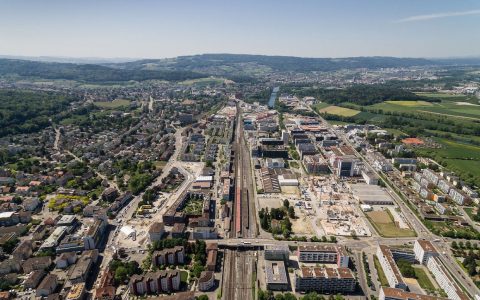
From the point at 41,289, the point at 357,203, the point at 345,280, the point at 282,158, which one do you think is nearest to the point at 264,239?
the point at 345,280

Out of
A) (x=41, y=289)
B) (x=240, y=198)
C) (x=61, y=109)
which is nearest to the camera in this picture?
(x=41, y=289)

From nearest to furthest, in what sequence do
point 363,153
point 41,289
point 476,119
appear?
point 41,289 → point 363,153 → point 476,119

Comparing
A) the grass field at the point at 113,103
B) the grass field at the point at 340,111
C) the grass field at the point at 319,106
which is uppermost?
the grass field at the point at 113,103

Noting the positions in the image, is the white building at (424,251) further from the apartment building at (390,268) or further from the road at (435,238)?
the apartment building at (390,268)

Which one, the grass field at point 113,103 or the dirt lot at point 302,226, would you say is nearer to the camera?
the dirt lot at point 302,226

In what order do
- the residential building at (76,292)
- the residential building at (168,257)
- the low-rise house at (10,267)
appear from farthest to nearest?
the residential building at (168,257), the low-rise house at (10,267), the residential building at (76,292)

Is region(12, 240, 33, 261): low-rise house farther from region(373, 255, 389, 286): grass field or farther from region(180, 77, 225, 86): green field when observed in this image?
region(180, 77, 225, 86): green field

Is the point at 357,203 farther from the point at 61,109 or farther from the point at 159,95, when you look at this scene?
the point at 159,95

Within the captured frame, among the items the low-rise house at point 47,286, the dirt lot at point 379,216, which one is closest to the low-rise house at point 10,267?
the low-rise house at point 47,286
